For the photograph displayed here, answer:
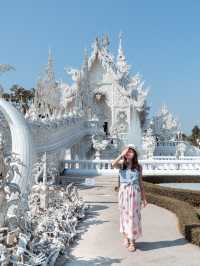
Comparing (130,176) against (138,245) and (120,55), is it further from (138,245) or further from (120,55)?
(120,55)

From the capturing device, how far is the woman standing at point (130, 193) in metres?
6.38

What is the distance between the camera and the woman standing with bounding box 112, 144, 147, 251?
6.38m

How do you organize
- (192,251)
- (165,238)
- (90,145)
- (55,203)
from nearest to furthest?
(192,251) → (165,238) → (55,203) → (90,145)

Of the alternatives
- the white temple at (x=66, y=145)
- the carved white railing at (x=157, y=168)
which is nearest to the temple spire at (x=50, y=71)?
the white temple at (x=66, y=145)

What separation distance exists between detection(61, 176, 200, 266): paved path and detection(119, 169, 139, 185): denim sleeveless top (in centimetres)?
105

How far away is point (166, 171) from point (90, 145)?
35.6ft

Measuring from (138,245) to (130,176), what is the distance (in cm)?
115

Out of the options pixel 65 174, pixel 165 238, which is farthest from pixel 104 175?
pixel 165 238

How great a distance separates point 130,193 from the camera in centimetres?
645

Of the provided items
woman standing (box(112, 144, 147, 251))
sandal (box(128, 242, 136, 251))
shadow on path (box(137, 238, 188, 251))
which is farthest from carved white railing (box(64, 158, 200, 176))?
sandal (box(128, 242, 136, 251))

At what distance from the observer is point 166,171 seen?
17875mm

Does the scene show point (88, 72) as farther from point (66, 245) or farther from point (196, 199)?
point (66, 245)

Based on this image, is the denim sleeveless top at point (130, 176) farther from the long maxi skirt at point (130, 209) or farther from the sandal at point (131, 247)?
the sandal at point (131, 247)

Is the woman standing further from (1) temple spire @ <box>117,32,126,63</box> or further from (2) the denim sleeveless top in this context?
(1) temple spire @ <box>117,32,126,63</box>
